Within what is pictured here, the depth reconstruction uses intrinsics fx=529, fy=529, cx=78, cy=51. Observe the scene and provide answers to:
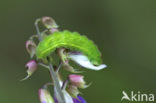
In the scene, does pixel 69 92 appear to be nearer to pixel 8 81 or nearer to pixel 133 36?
pixel 8 81

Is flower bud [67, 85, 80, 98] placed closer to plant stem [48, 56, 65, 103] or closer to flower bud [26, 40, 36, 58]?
plant stem [48, 56, 65, 103]

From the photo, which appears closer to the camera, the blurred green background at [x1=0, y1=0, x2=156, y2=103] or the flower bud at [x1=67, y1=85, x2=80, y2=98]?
the flower bud at [x1=67, y1=85, x2=80, y2=98]

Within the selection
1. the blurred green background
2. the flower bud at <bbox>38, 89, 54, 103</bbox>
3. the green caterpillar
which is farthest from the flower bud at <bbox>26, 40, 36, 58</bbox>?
the blurred green background

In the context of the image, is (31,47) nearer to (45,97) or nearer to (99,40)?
(45,97)

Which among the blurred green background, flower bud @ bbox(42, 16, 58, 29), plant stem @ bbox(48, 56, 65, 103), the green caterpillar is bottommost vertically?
the blurred green background

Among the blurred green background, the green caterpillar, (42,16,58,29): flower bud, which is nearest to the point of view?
the green caterpillar

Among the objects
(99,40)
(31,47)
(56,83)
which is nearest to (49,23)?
(31,47)

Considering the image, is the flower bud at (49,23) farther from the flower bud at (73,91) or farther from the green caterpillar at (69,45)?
the flower bud at (73,91)

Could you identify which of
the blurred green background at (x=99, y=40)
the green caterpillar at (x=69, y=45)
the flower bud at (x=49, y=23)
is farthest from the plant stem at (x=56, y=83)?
the blurred green background at (x=99, y=40)

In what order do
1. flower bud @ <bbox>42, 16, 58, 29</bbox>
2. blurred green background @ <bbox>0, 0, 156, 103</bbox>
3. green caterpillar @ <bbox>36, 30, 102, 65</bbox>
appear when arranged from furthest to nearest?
blurred green background @ <bbox>0, 0, 156, 103</bbox>, flower bud @ <bbox>42, 16, 58, 29</bbox>, green caterpillar @ <bbox>36, 30, 102, 65</bbox>
